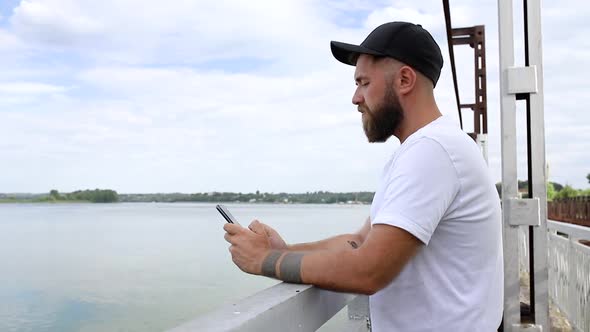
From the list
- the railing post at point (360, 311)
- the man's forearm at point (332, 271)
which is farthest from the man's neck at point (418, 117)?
the railing post at point (360, 311)

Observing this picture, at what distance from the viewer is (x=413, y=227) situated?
116 centimetres

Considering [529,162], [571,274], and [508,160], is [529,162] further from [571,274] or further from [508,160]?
[571,274]

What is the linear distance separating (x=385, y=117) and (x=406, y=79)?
0.34 ft

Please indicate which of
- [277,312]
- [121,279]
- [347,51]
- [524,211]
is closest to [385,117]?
[347,51]

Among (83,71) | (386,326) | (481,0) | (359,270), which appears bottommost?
(386,326)

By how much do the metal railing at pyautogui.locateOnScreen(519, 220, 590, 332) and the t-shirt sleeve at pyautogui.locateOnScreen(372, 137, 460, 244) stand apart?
3214mm

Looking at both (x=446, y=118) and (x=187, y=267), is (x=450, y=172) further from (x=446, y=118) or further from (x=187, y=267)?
(x=187, y=267)

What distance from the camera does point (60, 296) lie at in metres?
26.2

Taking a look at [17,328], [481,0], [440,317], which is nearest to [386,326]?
[440,317]

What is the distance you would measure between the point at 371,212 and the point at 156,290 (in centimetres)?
2457

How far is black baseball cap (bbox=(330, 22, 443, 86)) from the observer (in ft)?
4.54

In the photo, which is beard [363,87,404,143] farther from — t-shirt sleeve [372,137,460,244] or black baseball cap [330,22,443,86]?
t-shirt sleeve [372,137,460,244]

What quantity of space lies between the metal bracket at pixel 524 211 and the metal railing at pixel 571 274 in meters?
1.49

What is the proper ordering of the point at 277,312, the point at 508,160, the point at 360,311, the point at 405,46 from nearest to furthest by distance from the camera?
the point at 277,312 < the point at 405,46 < the point at 360,311 < the point at 508,160
